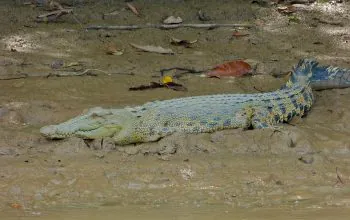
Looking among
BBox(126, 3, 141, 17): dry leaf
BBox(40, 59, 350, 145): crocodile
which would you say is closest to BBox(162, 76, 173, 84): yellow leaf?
BBox(40, 59, 350, 145): crocodile

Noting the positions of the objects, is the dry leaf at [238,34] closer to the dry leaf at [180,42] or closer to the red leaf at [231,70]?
the dry leaf at [180,42]

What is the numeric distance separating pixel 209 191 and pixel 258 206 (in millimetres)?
411

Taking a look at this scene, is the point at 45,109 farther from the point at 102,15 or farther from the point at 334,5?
the point at 334,5

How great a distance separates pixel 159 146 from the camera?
20.3 feet

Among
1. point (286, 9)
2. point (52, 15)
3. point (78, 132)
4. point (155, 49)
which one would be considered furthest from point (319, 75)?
point (52, 15)

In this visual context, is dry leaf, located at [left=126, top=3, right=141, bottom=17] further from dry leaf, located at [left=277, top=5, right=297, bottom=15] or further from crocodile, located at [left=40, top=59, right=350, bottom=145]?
crocodile, located at [left=40, top=59, right=350, bottom=145]

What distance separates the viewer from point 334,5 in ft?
30.0

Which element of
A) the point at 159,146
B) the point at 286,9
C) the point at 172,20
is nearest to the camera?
the point at 159,146

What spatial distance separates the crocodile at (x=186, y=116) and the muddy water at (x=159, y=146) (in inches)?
3.9

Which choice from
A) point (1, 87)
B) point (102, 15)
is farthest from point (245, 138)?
point (102, 15)

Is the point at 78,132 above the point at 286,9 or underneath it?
underneath

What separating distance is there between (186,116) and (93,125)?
771 millimetres

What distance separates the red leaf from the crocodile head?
4.44ft

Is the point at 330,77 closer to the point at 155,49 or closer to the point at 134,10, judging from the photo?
the point at 155,49
